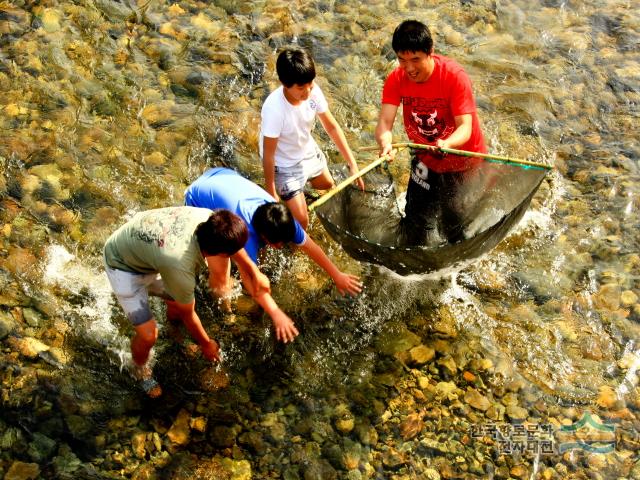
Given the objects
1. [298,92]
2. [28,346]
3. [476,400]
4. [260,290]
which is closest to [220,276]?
[260,290]

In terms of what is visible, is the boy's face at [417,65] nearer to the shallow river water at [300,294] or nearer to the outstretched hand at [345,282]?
the outstretched hand at [345,282]

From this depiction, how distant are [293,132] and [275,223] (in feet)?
3.77

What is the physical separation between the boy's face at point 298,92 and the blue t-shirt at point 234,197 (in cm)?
68

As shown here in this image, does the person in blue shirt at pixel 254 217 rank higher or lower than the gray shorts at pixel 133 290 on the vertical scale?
higher

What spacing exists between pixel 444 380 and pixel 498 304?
96 centimetres

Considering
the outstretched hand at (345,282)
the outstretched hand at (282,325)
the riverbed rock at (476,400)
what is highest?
the outstretched hand at (345,282)

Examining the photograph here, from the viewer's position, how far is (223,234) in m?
3.60

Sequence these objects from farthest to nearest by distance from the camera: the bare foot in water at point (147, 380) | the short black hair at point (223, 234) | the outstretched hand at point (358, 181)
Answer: the outstretched hand at point (358, 181), the bare foot in water at point (147, 380), the short black hair at point (223, 234)

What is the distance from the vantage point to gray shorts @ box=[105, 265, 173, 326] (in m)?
4.11

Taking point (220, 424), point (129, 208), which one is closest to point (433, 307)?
point (220, 424)

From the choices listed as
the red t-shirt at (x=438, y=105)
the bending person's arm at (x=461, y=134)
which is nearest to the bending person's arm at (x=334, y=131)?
the red t-shirt at (x=438, y=105)

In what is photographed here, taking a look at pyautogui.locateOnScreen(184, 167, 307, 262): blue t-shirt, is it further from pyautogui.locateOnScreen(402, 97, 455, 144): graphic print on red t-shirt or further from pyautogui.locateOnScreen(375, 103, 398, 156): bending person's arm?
pyautogui.locateOnScreen(402, 97, 455, 144): graphic print on red t-shirt

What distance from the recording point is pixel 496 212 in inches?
205

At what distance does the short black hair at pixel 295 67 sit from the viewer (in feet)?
14.0
